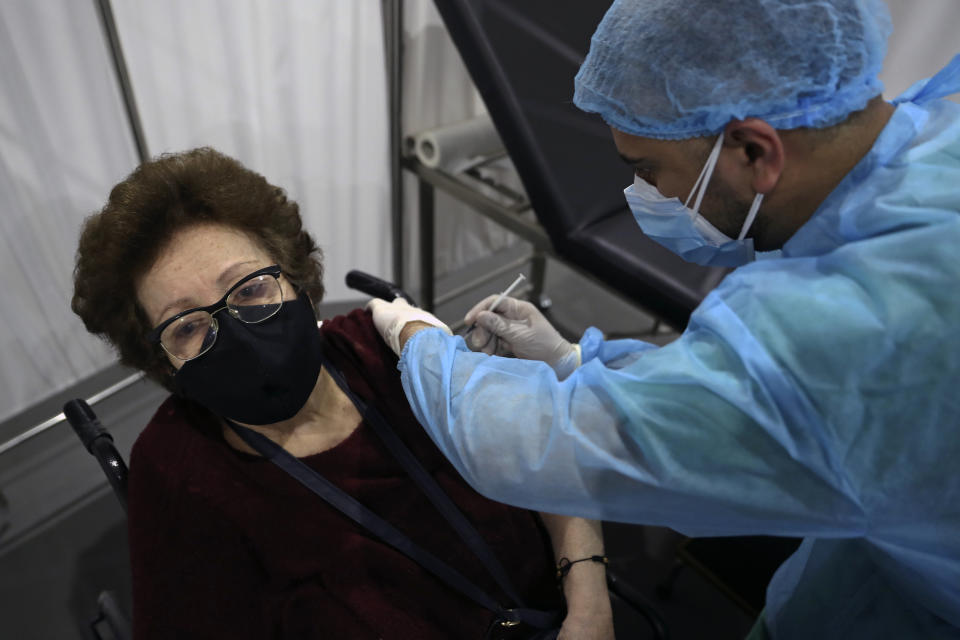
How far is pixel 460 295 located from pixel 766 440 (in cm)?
214

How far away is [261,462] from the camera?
3.55ft

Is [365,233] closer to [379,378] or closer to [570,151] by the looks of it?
[570,151]

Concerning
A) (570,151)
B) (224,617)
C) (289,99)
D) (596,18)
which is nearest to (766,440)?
(224,617)

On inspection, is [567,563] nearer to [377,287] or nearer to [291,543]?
[291,543]

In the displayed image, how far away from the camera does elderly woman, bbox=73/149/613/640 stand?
1018 millimetres

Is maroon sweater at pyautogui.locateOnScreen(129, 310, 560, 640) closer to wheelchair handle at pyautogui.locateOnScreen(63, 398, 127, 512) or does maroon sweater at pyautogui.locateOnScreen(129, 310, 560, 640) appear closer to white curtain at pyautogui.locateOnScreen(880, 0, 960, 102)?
wheelchair handle at pyautogui.locateOnScreen(63, 398, 127, 512)

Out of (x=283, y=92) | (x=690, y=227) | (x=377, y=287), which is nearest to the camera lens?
(x=690, y=227)

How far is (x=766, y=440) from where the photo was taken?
0.65 meters

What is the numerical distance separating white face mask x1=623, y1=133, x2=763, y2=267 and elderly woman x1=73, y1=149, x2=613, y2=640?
54 centimetres

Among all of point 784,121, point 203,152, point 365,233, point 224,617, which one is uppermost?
point 784,121

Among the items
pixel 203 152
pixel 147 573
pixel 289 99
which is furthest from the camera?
pixel 289 99

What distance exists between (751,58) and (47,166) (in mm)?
1782

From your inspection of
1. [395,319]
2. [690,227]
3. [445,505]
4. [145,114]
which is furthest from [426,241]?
[690,227]

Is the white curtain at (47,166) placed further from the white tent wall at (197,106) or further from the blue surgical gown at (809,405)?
the blue surgical gown at (809,405)
